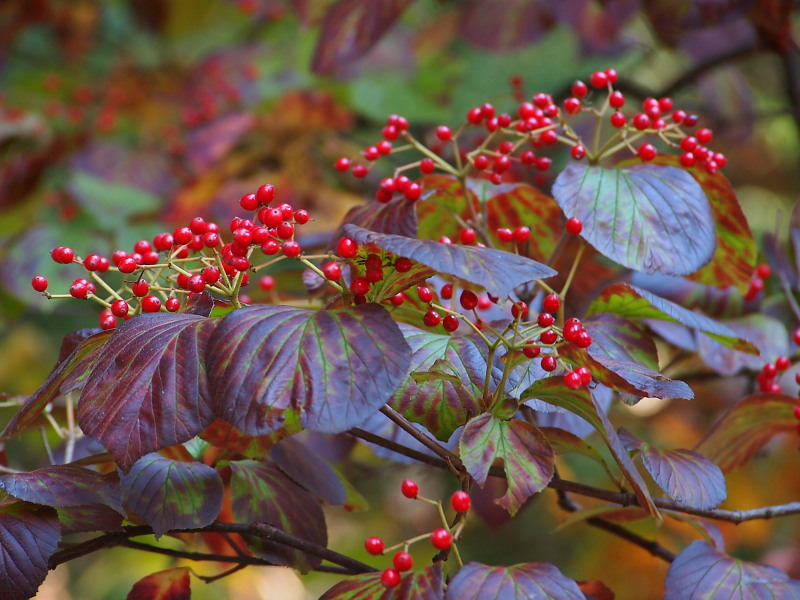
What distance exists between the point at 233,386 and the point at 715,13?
90 centimetres

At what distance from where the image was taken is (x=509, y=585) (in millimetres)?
482

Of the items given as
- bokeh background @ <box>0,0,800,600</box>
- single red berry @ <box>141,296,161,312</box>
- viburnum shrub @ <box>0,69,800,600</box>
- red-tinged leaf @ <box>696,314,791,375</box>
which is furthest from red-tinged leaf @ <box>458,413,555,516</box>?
bokeh background @ <box>0,0,800,600</box>

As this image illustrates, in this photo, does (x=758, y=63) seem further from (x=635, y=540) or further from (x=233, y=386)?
(x=233, y=386)

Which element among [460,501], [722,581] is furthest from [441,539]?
[722,581]

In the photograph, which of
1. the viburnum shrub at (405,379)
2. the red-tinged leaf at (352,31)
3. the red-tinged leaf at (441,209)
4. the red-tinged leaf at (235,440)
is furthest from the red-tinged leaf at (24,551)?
the red-tinged leaf at (352,31)

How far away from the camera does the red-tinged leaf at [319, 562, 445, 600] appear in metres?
0.48

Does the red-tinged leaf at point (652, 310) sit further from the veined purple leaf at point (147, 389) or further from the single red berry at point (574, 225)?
the veined purple leaf at point (147, 389)

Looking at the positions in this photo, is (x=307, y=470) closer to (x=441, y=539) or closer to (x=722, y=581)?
(x=441, y=539)

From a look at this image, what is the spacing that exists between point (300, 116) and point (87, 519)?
1128mm

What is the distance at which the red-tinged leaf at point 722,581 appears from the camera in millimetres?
571

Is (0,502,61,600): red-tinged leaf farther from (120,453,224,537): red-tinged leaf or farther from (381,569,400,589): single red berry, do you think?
(381,569,400,589): single red berry

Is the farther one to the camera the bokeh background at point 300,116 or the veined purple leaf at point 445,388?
the bokeh background at point 300,116

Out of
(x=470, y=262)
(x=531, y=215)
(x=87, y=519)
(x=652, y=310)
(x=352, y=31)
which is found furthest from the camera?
(x=352, y=31)

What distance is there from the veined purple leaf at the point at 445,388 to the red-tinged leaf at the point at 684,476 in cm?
12
